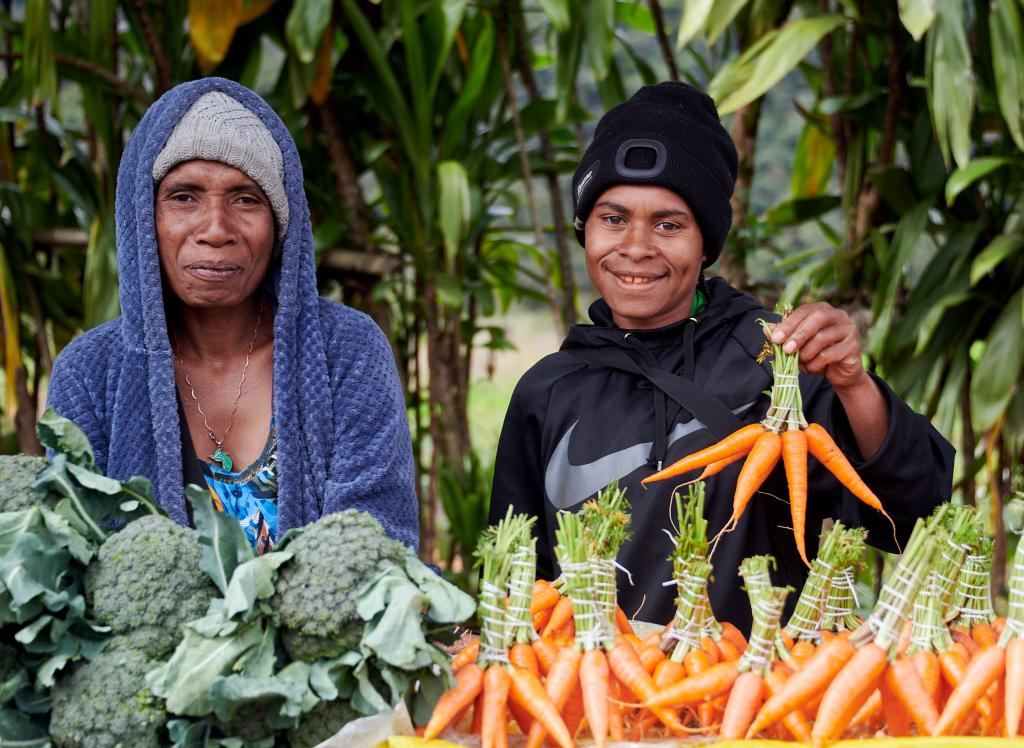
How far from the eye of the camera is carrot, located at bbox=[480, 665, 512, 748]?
5.13 feet

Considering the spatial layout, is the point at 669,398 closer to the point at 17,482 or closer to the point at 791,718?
the point at 791,718

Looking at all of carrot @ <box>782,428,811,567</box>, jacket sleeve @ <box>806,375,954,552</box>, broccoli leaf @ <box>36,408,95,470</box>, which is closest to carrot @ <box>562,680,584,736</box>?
carrot @ <box>782,428,811,567</box>

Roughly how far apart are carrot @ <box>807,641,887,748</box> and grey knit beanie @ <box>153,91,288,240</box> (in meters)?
1.22

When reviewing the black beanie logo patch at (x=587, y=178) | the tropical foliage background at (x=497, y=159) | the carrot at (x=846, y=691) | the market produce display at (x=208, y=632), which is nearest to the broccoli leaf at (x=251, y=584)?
the market produce display at (x=208, y=632)

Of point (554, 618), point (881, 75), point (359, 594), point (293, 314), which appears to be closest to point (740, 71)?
point (881, 75)

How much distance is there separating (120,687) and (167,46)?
298 cm

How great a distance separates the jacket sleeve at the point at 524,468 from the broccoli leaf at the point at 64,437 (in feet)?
2.53

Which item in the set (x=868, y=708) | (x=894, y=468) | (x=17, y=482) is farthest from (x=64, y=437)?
(x=894, y=468)

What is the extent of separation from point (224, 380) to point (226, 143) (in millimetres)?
450

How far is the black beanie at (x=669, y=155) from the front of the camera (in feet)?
6.82

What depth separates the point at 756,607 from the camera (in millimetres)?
1581

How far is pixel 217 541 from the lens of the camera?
1.54 metres

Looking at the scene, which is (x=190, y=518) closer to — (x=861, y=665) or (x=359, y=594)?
(x=359, y=594)

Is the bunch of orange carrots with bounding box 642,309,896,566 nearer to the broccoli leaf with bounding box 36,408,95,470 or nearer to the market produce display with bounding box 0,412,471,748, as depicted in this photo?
the market produce display with bounding box 0,412,471,748
